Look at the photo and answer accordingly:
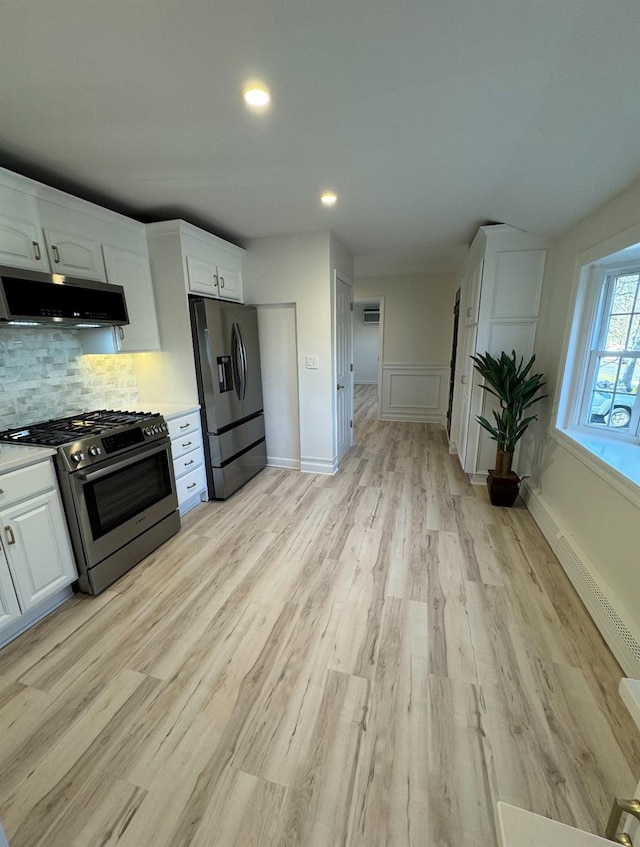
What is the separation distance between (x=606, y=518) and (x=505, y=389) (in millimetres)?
1313

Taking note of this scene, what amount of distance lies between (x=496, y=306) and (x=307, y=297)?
70.3 inches

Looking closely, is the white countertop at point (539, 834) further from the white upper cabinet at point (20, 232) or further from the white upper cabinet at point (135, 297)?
the white upper cabinet at point (135, 297)

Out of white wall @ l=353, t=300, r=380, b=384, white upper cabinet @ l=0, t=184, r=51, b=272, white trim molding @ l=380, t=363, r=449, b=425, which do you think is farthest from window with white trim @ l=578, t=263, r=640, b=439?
white wall @ l=353, t=300, r=380, b=384

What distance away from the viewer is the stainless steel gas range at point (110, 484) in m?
1.94

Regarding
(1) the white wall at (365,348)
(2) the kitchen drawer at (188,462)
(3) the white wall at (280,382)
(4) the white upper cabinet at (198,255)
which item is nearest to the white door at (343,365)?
(3) the white wall at (280,382)

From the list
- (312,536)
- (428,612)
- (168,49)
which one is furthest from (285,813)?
(168,49)

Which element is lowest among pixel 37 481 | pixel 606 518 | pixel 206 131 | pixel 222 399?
pixel 606 518

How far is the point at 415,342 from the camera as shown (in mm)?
5988

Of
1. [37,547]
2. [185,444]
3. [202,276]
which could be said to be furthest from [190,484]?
[202,276]

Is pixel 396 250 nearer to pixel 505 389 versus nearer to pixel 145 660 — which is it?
pixel 505 389

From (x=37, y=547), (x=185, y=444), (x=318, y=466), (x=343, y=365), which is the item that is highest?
(x=343, y=365)

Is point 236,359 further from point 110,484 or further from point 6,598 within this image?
point 6,598

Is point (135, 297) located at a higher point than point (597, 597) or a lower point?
higher

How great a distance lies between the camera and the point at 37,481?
181cm
